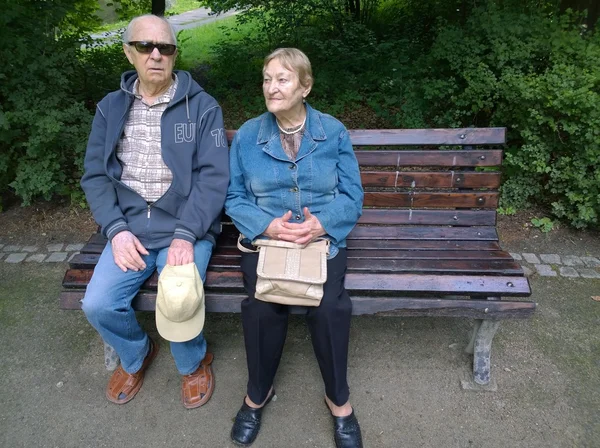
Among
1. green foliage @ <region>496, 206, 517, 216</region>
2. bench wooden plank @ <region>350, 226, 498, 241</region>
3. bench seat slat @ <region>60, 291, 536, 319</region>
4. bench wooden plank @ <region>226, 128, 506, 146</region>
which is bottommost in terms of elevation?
green foliage @ <region>496, 206, 517, 216</region>

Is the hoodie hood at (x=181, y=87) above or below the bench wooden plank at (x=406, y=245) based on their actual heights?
above

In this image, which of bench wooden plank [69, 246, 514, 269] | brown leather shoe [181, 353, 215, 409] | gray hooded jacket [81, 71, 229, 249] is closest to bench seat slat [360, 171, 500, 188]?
bench wooden plank [69, 246, 514, 269]

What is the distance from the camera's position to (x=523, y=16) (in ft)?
15.0

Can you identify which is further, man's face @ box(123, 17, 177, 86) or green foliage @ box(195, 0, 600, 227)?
green foliage @ box(195, 0, 600, 227)

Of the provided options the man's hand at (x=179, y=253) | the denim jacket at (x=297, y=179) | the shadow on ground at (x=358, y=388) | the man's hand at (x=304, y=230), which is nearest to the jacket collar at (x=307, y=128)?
the denim jacket at (x=297, y=179)

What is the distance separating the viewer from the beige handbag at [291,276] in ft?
7.21

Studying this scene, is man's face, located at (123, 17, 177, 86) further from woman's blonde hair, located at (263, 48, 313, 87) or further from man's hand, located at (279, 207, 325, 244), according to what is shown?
man's hand, located at (279, 207, 325, 244)

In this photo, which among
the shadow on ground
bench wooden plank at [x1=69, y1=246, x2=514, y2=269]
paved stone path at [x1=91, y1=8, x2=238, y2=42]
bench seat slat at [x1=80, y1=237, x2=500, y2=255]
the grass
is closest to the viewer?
the shadow on ground

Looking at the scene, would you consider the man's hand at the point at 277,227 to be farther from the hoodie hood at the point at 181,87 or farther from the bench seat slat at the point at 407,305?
the hoodie hood at the point at 181,87

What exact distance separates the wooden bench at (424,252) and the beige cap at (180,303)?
6.9 inches

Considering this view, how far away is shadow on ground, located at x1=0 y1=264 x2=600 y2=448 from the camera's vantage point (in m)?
2.42

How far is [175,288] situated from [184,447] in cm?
80

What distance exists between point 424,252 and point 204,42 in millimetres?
8294

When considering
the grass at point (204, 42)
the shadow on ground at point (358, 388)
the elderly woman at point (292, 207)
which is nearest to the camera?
the elderly woman at point (292, 207)
